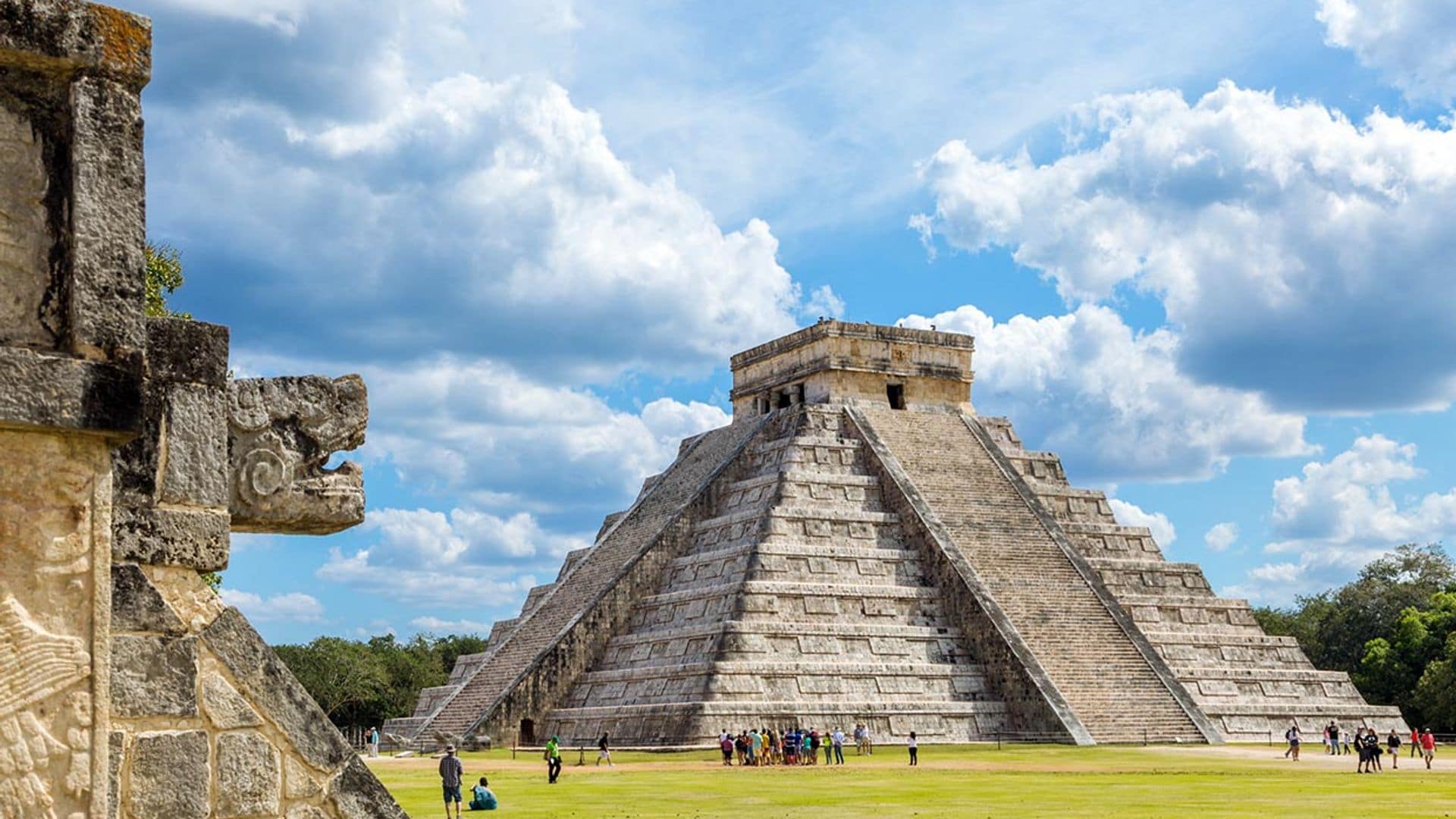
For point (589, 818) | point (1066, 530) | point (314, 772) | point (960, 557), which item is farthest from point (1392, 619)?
point (314, 772)

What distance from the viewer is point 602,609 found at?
3800 cm

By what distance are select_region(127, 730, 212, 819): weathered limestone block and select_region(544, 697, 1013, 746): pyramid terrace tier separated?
1058 inches

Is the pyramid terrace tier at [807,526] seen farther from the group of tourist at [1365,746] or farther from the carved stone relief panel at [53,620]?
the carved stone relief panel at [53,620]

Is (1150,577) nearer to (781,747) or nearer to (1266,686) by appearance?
(1266,686)

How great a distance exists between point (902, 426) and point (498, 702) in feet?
41.3

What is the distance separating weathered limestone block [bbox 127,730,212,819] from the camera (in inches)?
178

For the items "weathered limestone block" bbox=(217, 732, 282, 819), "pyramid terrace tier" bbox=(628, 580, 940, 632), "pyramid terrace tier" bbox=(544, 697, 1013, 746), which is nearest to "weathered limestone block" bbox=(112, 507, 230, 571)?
"weathered limestone block" bbox=(217, 732, 282, 819)

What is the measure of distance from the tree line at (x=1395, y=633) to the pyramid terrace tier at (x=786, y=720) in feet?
57.6

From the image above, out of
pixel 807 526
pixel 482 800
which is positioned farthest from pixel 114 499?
pixel 807 526

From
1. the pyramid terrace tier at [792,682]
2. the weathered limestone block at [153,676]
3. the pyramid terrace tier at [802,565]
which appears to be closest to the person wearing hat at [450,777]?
the pyramid terrace tier at [792,682]

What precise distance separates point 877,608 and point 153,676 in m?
31.4

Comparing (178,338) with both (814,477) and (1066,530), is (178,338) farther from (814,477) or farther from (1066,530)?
(1066,530)

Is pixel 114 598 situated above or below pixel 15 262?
below

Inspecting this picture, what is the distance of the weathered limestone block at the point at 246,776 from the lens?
4742 millimetres
